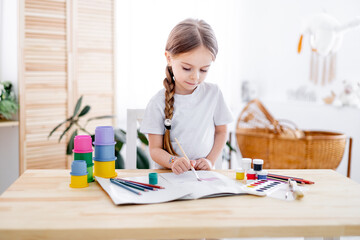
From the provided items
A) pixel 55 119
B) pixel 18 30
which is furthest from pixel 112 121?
pixel 18 30

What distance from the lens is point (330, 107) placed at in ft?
11.2

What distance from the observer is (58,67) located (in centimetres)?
318

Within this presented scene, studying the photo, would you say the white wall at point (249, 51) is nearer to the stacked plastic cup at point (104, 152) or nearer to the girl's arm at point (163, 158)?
the girl's arm at point (163, 158)

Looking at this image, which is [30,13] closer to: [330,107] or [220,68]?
[220,68]

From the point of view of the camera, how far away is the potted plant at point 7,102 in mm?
2807

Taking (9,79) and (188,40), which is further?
(9,79)

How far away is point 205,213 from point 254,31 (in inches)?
152

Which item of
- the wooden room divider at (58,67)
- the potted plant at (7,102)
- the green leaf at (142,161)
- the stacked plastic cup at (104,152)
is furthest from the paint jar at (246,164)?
the wooden room divider at (58,67)

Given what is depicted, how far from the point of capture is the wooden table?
2.55ft

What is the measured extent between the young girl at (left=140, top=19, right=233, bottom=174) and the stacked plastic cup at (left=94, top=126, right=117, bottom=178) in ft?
0.80

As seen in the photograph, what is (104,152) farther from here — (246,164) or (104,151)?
(246,164)

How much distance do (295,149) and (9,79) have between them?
239cm

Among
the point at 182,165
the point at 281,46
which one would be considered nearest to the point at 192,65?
the point at 182,165

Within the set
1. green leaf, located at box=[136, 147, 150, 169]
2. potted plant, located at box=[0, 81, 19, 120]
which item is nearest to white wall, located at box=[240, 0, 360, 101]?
green leaf, located at box=[136, 147, 150, 169]
